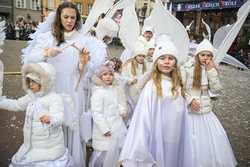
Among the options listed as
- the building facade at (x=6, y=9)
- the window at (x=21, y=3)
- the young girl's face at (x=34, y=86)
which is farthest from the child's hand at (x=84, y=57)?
the window at (x=21, y=3)

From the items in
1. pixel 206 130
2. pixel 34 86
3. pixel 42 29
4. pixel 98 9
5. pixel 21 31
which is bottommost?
pixel 206 130

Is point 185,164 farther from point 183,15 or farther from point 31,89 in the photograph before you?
point 183,15

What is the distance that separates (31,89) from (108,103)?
0.90 m

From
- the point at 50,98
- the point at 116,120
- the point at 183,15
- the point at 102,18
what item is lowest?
the point at 116,120

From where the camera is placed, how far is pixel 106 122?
4.22 m

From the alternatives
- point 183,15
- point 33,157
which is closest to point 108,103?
point 33,157

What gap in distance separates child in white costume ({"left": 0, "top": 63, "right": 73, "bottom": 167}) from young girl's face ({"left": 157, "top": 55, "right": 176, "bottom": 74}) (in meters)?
1.02

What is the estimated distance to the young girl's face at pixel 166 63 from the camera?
373cm

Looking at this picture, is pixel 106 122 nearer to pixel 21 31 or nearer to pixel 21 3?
pixel 21 31

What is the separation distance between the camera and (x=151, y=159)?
139 inches

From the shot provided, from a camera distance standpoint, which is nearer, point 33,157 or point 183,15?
point 33,157

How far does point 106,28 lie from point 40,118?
249cm

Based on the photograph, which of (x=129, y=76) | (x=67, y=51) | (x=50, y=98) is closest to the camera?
(x=50, y=98)

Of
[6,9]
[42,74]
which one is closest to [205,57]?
[42,74]
